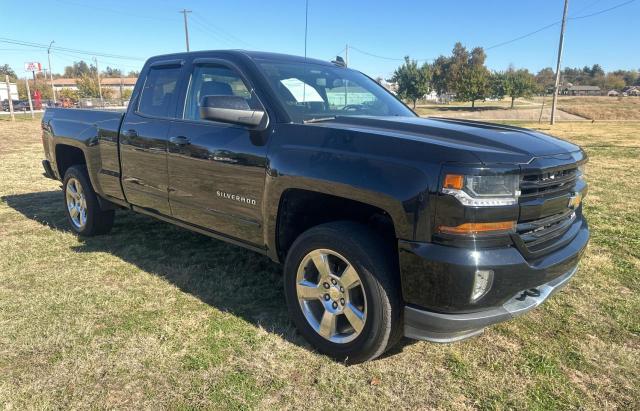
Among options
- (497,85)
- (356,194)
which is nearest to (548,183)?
(356,194)

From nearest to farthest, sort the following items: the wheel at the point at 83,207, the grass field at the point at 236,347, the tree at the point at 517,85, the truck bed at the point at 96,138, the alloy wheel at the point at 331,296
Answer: the grass field at the point at 236,347 → the alloy wheel at the point at 331,296 → the truck bed at the point at 96,138 → the wheel at the point at 83,207 → the tree at the point at 517,85

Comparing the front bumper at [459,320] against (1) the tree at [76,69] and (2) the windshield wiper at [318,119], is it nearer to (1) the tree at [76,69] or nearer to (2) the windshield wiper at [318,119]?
(2) the windshield wiper at [318,119]

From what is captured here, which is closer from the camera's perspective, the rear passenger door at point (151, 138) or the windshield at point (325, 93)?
the windshield at point (325, 93)

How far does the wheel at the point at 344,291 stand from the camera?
253cm

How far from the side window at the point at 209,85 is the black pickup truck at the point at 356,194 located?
0.6 inches

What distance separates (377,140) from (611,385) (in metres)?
1.90

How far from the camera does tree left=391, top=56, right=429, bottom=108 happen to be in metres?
56.1

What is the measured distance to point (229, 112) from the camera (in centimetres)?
298

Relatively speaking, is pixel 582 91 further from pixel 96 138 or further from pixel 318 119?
pixel 318 119

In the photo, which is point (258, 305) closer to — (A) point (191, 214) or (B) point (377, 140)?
(A) point (191, 214)

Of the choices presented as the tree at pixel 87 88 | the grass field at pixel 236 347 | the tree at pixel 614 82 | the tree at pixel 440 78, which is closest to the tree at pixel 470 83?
the tree at pixel 440 78

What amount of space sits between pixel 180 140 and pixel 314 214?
50.9 inches

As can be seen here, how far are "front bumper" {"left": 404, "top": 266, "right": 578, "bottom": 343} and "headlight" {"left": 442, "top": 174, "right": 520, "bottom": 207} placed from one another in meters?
0.57

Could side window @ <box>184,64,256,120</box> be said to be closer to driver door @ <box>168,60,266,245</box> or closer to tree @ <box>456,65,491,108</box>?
driver door @ <box>168,60,266,245</box>
